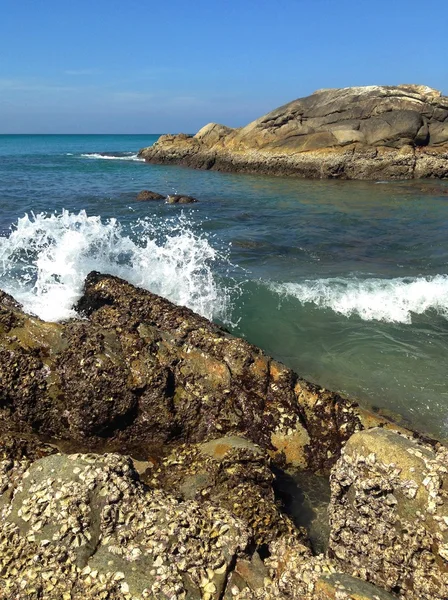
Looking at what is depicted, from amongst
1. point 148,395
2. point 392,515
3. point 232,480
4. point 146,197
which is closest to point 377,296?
point 148,395

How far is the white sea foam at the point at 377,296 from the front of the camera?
31.5 feet

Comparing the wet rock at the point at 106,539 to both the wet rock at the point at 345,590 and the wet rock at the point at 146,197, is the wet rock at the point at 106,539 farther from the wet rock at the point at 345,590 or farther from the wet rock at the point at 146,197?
the wet rock at the point at 146,197

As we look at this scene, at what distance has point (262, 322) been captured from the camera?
9336 millimetres

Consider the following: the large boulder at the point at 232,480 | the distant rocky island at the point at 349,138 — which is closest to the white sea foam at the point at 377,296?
the large boulder at the point at 232,480

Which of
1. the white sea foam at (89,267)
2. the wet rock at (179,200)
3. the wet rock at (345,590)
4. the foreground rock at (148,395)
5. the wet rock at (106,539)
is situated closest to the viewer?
the wet rock at (345,590)

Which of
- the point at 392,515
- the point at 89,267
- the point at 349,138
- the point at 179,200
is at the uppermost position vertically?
the point at 349,138

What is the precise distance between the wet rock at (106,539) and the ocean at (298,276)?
3.85 meters

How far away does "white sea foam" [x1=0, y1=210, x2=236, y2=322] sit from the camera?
8359 millimetres

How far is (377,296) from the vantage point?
1007 cm

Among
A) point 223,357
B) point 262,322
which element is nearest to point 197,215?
point 262,322

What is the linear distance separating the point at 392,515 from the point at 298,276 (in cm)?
881

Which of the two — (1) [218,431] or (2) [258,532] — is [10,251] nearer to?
(1) [218,431]

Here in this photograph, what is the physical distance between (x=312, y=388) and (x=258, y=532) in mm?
2113

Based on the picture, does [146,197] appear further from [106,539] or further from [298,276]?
[106,539]
